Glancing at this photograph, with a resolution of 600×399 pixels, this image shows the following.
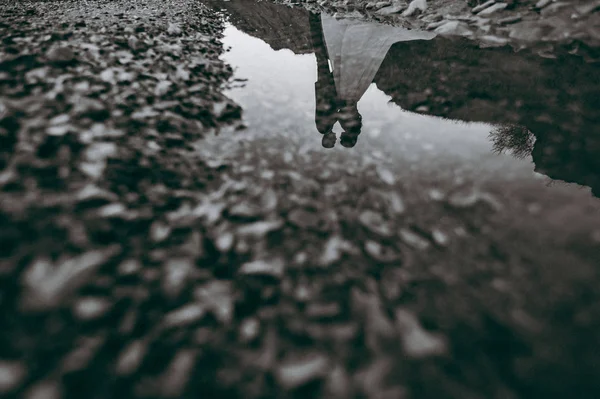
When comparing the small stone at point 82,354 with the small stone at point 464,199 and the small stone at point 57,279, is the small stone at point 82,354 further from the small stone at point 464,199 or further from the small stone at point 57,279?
the small stone at point 464,199

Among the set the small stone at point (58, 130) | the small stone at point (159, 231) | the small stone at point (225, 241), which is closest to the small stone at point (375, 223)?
the small stone at point (225, 241)

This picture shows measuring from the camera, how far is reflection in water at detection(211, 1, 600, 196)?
4.55 metres

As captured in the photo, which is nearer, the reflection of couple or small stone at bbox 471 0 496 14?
the reflection of couple

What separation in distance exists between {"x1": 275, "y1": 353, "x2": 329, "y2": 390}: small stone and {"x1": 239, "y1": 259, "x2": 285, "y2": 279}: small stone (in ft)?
2.48

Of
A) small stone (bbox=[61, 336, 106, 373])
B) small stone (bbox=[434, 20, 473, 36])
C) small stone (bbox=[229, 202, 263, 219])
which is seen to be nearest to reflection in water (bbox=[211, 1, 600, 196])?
small stone (bbox=[434, 20, 473, 36])

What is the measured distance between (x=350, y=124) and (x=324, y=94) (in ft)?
4.64

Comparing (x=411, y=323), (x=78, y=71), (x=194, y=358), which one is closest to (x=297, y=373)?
(x=194, y=358)

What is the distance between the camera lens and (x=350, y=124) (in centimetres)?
529

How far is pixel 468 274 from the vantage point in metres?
2.75

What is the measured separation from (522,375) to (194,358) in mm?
2317

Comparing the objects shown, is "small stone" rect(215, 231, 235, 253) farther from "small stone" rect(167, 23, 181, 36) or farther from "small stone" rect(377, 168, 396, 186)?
"small stone" rect(167, 23, 181, 36)

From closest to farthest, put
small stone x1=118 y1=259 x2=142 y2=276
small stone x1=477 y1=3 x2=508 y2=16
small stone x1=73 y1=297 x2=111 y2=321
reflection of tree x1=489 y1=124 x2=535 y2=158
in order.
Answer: small stone x1=73 y1=297 x2=111 y2=321 → small stone x1=118 y1=259 x2=142 y2=276 → reflection of tree x1=489 y1=124 x2=535 y2=158 → small stone x1=477 y1=3 x2=508 y2=16

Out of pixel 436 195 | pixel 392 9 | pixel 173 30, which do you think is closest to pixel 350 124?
pixel 436 195

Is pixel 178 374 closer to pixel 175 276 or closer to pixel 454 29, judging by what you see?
pixel 175 276
